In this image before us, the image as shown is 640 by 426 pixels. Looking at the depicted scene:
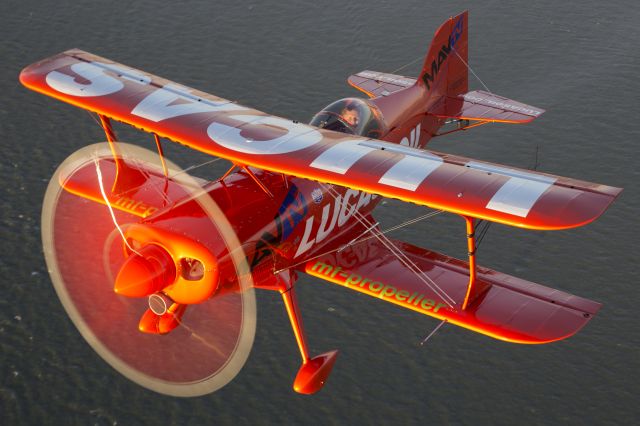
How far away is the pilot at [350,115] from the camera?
18.4m

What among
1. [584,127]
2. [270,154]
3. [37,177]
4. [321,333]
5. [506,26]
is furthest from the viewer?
[506,26]

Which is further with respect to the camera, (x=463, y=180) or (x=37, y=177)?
(x=37, y=177)

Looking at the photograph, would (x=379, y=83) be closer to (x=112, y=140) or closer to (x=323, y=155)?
(x=112, y=140)

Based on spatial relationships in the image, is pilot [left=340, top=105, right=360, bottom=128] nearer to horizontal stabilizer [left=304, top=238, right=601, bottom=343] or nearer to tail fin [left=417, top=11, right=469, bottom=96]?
horizontal stabilizer [left=304, top=238, right=601, bottom=343]

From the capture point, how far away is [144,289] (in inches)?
556

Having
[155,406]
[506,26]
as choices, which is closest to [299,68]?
[506,26]

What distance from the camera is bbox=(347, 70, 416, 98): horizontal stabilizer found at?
74.6 ft

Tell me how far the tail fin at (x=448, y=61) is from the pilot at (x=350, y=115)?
4171 mm

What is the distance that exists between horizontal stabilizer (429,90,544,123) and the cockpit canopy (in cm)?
372

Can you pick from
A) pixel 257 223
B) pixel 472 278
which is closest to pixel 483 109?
pixel 472 278

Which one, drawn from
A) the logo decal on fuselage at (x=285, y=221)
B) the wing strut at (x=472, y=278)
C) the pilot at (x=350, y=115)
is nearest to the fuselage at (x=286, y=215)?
the logo decal on fuselage at (x=285, y=221)

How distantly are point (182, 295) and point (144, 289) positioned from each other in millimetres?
956

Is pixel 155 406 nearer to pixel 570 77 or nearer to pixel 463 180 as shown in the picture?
pixel 463 180

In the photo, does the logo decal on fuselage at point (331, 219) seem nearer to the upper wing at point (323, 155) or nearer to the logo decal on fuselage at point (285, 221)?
the logo decal on fuselage at point (285, 221)
